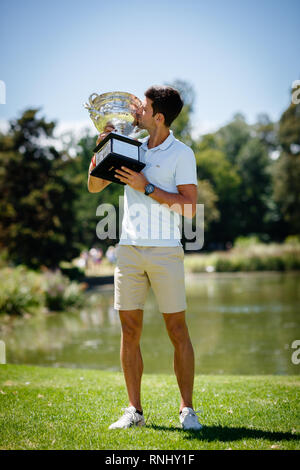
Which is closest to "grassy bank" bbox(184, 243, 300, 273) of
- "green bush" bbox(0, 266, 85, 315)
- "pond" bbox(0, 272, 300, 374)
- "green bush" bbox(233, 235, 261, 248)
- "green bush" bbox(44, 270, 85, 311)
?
"green bush" bbox(233, 235, 261, 248)

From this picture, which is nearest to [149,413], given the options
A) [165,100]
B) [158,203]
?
[158,203]

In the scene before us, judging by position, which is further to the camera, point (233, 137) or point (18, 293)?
point (233, 137)

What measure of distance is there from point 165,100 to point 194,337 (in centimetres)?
615

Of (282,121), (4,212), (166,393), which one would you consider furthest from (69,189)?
(282,121)

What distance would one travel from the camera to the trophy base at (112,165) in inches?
110

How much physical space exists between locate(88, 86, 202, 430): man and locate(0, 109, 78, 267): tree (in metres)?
16.4

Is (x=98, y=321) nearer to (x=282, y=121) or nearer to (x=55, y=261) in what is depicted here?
(x=55, y=261)

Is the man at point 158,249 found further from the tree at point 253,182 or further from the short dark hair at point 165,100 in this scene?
the tree at point 253,182

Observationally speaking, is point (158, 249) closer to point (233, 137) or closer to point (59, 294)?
point (59, 294)

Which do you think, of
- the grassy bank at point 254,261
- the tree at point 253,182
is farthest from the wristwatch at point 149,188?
the tree at point 253,182

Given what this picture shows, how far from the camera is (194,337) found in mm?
8391

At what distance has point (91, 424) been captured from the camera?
2975 millimetres

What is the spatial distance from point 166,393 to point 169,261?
170 centimetres

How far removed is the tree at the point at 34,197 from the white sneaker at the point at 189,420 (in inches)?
656
